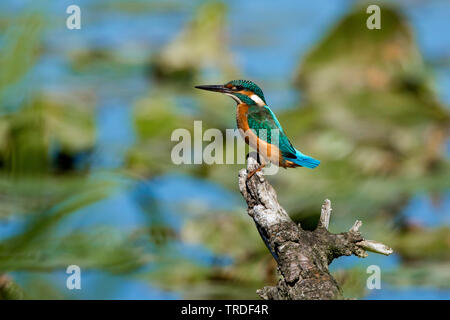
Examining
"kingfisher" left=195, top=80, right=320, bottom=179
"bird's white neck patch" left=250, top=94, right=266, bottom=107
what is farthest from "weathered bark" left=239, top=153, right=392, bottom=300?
"bird's white neck patch" left=250, top=94, right=266, bottom=107

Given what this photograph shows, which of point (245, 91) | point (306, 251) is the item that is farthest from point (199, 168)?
point (306, 251)

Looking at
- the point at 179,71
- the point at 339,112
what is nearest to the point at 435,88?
the point at 339,112

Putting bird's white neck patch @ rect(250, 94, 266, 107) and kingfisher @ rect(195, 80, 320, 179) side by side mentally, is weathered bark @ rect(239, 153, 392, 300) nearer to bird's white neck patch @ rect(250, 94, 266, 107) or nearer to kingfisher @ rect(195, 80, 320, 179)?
kingfisher @ rect(195, 80, 320, 179)

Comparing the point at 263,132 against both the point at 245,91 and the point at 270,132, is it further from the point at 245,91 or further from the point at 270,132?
the point at 245,91

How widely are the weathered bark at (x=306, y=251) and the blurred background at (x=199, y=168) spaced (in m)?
1.13

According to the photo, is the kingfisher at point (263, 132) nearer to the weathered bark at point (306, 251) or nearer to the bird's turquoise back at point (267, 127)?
the bird's turquoise back at point (267, 127)

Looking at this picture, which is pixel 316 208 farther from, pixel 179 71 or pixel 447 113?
pixel 179 71

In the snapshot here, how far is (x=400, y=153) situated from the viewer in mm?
6406

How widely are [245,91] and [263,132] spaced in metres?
0.36

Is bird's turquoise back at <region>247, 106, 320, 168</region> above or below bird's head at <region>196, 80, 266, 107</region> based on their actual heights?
below

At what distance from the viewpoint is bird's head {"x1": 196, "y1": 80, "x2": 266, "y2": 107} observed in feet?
12.2

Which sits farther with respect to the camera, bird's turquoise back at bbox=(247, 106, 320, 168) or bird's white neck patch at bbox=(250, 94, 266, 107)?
bird's white neck patch at bbox=(250, 94, 266, 107)

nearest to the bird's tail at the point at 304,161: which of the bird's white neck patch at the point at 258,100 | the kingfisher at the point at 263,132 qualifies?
the kingfisher at the point at 263,132

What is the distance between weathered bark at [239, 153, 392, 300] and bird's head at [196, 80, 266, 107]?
936 millimetres
